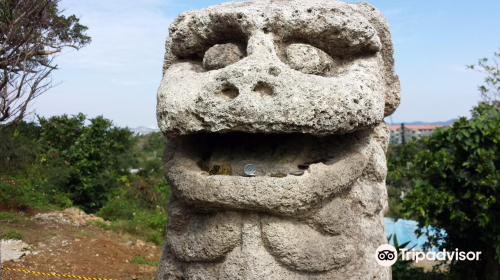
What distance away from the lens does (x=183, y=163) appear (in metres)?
2.17

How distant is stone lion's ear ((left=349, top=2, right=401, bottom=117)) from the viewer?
249 centimetres

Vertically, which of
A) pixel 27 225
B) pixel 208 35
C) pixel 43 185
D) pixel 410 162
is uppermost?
pixel 208 35

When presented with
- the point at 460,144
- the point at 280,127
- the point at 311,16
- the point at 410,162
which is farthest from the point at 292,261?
the point at 410,162

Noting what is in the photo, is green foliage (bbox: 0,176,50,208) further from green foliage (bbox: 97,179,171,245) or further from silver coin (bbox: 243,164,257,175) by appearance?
silver coin (bbox: 243,164,257,175)

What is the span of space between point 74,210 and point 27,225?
4.03ft

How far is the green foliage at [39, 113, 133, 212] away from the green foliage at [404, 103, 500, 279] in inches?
241

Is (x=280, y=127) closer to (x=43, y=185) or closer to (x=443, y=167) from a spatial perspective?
(x=443, y=167)

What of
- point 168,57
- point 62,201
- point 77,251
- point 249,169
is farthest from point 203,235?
point 62,201

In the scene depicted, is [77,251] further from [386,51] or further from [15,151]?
[15,151]

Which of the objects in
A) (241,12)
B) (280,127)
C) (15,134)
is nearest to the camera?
(280,127)

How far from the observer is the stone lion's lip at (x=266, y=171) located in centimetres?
184

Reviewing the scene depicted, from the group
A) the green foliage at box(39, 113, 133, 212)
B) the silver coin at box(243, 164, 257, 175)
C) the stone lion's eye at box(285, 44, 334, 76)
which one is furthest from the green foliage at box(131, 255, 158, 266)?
the stone lion's eye at box(285, 44, 334, 76)

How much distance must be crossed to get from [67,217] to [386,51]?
5.88 m

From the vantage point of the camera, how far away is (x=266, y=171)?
2.18 meters
